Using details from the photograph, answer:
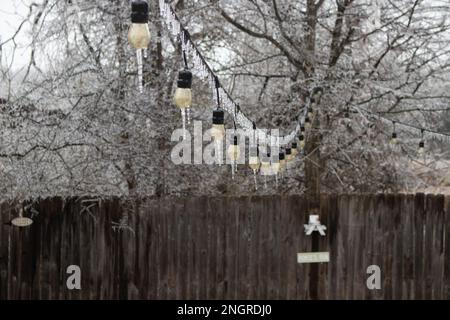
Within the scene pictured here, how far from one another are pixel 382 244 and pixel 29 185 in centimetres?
373

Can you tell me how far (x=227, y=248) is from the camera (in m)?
6.21

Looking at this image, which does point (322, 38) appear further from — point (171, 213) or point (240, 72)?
point (171, 213)

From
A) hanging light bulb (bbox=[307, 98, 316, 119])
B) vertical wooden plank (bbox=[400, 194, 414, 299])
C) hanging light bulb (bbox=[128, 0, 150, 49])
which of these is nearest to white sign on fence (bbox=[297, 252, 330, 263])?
vertical wooden plank (bbox=[400, 194, 414, 299])

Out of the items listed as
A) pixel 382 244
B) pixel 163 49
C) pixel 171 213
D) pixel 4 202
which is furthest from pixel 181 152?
pixel 382 244

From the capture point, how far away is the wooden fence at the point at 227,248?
6039 mm

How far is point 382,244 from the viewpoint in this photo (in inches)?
251

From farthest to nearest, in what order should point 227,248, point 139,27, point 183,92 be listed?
point 227,248 → point 183,92 → point 139,27

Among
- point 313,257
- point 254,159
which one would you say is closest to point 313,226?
point 313,257

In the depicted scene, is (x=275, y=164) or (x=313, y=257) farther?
(x=313, y=257)

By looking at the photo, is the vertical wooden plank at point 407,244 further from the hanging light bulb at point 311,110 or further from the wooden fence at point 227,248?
the hanging light bulb at point 311,110

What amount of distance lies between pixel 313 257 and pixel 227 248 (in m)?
0.93

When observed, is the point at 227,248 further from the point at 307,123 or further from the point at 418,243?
the point at 418,243

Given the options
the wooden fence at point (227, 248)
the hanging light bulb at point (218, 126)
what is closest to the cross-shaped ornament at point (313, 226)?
the wooden fence at point (227, 248)

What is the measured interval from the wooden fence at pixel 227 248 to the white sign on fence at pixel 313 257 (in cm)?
5
